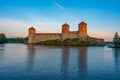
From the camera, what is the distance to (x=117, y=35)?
221ft

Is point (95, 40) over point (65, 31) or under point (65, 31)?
under

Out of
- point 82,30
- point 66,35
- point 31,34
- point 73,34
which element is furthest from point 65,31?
point 31,34

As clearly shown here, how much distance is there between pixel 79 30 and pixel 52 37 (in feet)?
46.3

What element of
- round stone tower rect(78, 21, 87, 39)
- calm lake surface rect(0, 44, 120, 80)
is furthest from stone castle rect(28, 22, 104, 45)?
calm lake surface rect(0, 44, 120, 80)

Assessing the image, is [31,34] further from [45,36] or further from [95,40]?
[95,40]

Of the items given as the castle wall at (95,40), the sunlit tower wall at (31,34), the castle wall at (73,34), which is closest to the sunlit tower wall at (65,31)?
the castle wall at (73,34)

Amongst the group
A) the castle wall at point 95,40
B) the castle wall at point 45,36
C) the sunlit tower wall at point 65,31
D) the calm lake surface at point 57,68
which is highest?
the sunlit tower wall at point 65,31

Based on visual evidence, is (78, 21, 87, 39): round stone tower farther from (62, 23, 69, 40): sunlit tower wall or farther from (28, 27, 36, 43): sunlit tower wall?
(28, 27, 36, 43): sunlit tower wall

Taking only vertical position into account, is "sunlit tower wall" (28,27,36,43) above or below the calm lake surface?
above

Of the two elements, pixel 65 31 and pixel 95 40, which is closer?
pixel 65 31

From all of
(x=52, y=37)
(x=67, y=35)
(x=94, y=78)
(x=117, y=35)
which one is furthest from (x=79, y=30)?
(x=94, y=78)

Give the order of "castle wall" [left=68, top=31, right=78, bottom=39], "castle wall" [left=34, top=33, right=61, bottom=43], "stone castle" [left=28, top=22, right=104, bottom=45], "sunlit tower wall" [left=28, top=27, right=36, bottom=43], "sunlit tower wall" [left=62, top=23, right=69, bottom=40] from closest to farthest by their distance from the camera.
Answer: "stone castle" [left=28, top=22, right=104, bottom=45]
"castle wall" [left=68, top=31, right=78, bottom=39]
"sunlit tower wall" [left=62, top=23, right=69, bottom=40]
"castle wall" [left=34, top=33, right=61, bottom=43]
"sunlit tower wall" [left=28, top=27, right=36, bottom=43]

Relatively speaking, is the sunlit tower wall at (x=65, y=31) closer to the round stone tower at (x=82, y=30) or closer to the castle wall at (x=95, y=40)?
the round stone tower at (x=82, y=30)

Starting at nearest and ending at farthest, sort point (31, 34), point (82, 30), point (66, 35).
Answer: point (82, 30) < point (66, 35) < point (31, 34)
